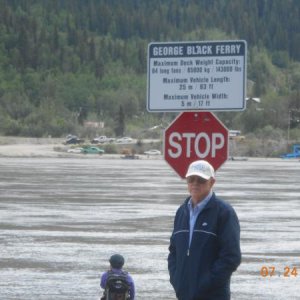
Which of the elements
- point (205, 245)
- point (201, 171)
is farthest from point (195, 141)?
point (205, 245)

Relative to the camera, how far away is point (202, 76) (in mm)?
9109

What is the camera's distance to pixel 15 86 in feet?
582

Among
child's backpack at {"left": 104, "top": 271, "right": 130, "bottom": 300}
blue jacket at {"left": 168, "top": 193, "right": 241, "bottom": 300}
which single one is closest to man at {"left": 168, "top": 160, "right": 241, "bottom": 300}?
blue jacket at {"left": 168, "top": 193, "right": 241, "bottom": 300}

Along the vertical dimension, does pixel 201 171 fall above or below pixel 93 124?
above

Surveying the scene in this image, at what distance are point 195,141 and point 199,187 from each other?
1984 millimetres

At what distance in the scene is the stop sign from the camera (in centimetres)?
909

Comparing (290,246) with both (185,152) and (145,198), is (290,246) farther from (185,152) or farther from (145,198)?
(145,198)

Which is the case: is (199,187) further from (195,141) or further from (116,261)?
(116,261)

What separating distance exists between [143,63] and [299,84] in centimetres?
2840

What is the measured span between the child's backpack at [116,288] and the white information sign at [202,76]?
1671mm

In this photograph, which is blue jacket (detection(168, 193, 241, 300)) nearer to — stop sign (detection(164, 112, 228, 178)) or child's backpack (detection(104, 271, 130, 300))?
stop sign (detection(164, 112, 228, 178))
